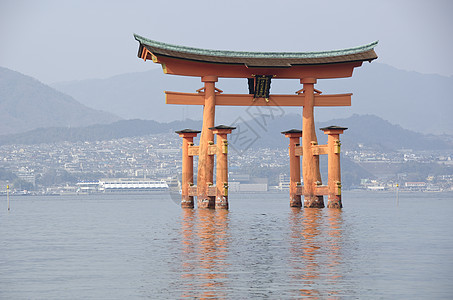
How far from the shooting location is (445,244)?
29781 mm

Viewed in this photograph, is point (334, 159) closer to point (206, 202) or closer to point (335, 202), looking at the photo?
point (335, 202)

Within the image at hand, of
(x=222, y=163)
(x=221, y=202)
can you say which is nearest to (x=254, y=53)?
(x=222, y=163)

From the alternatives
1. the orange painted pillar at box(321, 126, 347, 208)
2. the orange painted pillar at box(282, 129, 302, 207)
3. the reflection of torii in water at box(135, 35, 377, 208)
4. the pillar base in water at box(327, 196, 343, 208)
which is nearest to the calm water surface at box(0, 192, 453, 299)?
the reflection of torii in water at box(135, 35, 377, 208)

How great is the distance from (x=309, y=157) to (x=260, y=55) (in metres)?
6.85

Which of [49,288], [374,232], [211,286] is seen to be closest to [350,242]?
[374,232]

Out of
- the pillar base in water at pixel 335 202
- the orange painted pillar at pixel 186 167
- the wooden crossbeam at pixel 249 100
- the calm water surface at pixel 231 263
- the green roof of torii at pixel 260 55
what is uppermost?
the green roof of torii at pixel 260 55

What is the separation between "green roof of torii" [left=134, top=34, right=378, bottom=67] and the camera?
4656 centimetres

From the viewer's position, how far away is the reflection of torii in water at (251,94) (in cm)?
4712

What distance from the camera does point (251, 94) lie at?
50.1m

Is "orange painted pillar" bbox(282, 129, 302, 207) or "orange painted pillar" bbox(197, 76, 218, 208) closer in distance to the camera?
"orange painted pillar" bbox(197, 76, 218, 208)

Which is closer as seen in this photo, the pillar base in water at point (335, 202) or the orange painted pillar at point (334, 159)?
the orange painted pillar at point (334, 159)

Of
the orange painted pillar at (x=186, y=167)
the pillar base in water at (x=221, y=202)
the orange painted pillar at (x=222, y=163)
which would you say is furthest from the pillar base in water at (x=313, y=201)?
the orange painted pillar at (x=186, y=167)

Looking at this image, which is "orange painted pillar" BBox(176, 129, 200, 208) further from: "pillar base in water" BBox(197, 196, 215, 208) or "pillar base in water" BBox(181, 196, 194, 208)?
"pillar base in water" BBox(197, 196, 215, 208)

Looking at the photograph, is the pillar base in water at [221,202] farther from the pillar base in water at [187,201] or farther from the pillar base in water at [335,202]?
the pillar base in water at [335,202]
